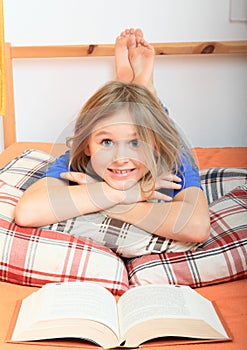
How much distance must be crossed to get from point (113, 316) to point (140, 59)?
1.03 metres

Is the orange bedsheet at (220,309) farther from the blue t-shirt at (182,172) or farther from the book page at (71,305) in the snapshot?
the blue t-shirt at (182,172)

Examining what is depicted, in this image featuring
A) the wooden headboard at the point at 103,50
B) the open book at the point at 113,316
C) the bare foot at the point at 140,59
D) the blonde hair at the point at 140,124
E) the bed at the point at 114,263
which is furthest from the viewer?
the wooden headboard at the point at 103,50

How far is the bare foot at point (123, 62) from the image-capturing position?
186cm

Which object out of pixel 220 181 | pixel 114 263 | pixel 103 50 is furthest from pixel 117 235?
pixel 103 50

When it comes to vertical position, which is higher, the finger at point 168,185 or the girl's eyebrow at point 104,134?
the girl's eyebrow at point 104,134

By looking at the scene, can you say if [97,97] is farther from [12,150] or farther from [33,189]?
[12,150]

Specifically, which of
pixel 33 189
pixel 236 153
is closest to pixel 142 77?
pixel 236 153

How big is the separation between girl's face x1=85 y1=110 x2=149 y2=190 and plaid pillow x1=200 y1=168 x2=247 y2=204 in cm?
32

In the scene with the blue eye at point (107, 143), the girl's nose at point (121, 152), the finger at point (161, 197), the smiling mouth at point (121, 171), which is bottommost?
the finger at point (161, 197)

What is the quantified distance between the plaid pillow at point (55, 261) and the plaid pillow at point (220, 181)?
408 mm

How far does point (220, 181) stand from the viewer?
1.54m

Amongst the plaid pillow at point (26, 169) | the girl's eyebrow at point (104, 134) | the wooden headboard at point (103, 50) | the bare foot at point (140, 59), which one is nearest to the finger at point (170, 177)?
the girl's eyebrow at point (104, 134)

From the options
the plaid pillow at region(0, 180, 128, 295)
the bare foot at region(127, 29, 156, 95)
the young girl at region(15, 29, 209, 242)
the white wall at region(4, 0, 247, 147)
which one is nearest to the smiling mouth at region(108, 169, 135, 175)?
the young girl at region(15, 29, 209, 242)

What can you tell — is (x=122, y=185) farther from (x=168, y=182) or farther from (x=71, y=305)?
(x=71, y=305)
